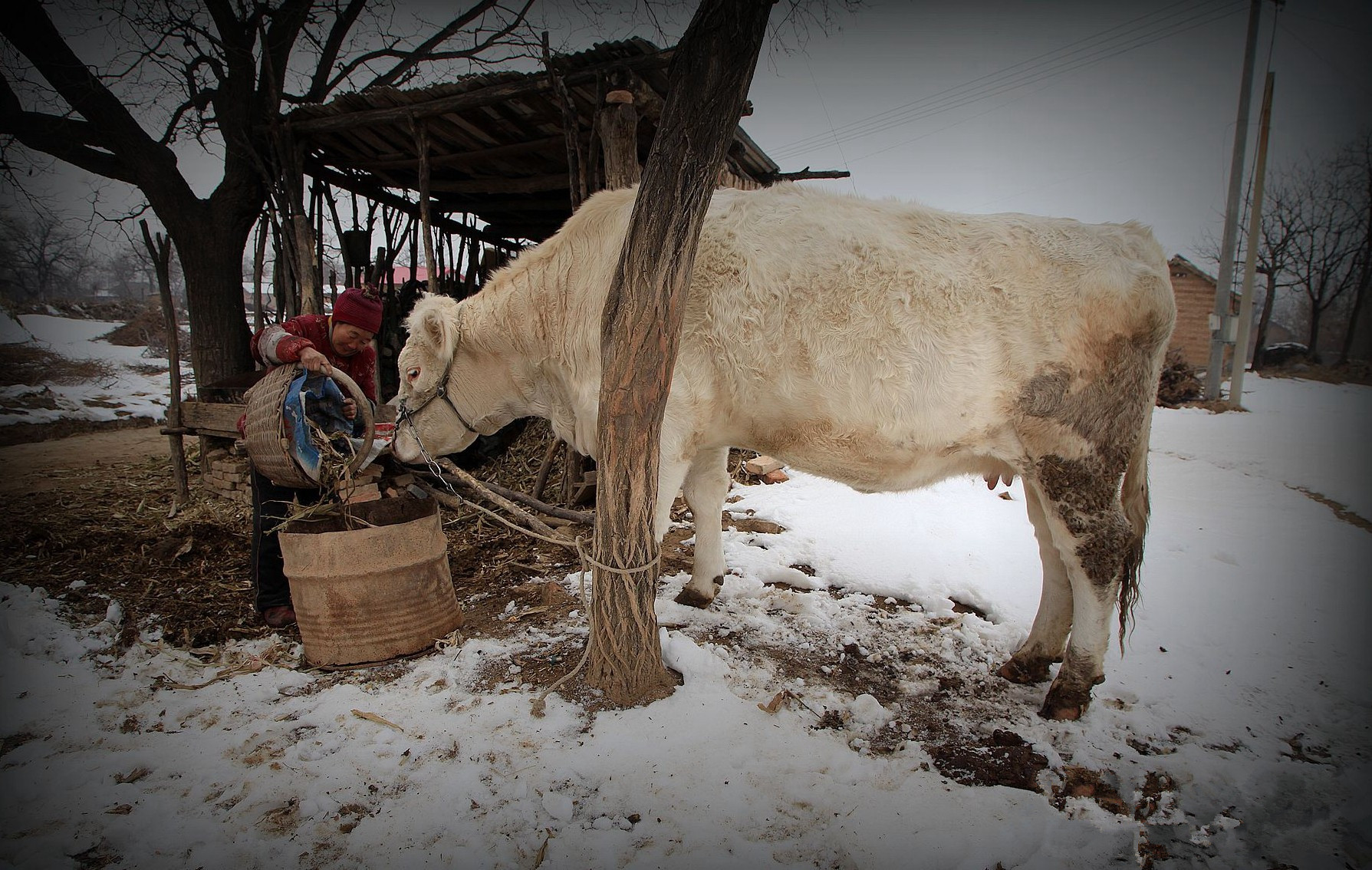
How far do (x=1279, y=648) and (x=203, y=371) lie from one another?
9388 millimetres

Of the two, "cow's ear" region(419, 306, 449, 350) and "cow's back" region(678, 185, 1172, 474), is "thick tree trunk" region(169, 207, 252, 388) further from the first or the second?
"cow's back" region(678, 185, 1172, 474)

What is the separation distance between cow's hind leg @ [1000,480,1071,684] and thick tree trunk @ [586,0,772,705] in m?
1.78

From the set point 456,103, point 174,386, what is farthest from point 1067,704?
point 174,386

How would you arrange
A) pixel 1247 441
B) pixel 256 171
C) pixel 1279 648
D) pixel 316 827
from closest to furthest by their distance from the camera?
pixel 316 827, pixel 1279 648, pixel 256 171, pixel 1247 441

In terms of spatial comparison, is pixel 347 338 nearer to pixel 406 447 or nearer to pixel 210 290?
pixel 406 447

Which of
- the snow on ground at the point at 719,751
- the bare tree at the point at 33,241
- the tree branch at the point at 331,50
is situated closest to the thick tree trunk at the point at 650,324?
the snow on ground at the point at 719,751

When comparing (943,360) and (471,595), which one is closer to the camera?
(943,360)

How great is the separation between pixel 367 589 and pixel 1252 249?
16.0m

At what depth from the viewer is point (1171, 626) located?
11.1ft

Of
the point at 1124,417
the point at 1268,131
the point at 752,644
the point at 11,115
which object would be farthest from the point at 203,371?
the point at 1268,131

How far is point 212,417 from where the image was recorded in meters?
5.89

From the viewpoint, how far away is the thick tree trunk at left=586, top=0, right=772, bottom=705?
2021 mm

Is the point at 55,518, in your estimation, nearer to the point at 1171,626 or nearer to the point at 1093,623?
the point at 1093,623

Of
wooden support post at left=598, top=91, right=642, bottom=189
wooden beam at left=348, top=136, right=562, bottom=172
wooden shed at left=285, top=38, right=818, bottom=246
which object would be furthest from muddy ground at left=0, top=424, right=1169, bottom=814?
wooden beam at left=348, top=136, right=562, bottom=172
